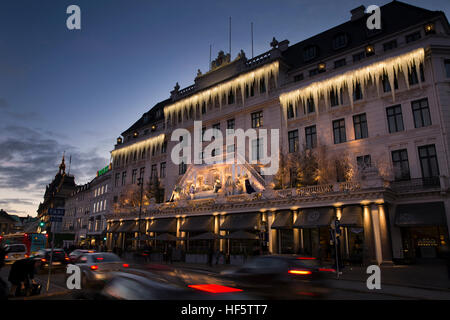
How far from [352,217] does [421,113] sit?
39.0 feet

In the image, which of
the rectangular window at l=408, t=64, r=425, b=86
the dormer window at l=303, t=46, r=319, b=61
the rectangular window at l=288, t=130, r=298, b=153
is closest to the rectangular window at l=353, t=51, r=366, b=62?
the rectangular window at l=408, t=64, r=425, b=86

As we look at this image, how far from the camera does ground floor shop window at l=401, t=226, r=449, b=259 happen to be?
25.2 meters

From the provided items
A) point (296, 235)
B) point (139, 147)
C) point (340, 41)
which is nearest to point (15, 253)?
point (296, 235)

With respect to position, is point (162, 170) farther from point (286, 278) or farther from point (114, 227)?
point (286, 278)

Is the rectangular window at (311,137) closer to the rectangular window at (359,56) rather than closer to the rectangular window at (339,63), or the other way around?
the rectangular window at (339,63)

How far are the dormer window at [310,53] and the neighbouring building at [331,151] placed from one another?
0.16 m

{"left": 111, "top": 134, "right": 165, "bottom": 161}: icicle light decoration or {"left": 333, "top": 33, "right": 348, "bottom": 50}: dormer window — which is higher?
{"left": 333, "top": 33, "right": 348, "bottom": 50}: dormer window

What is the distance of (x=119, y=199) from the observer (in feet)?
191

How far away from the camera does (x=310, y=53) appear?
39.2 m

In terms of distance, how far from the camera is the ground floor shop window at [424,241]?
82.8 ft

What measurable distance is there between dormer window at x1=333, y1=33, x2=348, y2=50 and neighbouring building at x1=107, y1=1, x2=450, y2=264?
0.13m

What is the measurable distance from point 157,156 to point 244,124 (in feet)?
64.6

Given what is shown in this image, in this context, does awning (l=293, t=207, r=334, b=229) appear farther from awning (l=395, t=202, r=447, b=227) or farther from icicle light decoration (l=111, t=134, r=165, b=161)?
icicle light decoration (l=111, t=134, r=165, b=161)

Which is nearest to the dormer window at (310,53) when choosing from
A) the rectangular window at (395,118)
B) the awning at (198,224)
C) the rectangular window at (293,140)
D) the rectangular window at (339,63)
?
the rectangular window at (339,63)
